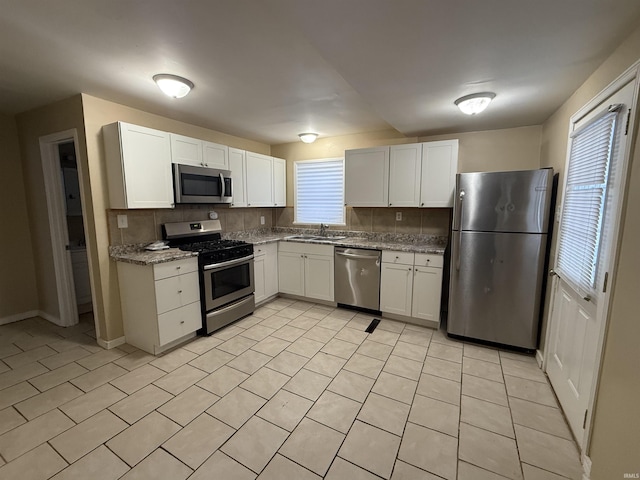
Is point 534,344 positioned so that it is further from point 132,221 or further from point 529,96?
point 132,221

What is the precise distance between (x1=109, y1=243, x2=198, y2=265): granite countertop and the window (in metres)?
2.14

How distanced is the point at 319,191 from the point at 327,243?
1.08 m

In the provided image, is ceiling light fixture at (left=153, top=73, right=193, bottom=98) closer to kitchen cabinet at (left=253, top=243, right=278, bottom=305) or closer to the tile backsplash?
the tile backsplash

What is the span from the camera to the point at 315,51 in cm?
184

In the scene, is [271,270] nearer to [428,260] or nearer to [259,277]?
[259,277]

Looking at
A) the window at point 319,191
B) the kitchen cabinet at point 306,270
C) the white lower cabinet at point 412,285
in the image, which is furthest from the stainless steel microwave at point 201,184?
the white lower cabinet at point 412,285

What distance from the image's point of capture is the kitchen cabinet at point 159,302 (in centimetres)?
263

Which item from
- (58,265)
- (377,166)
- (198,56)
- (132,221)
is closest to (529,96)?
(377,166)

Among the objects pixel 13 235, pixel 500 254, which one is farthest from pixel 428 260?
pixel 13 235

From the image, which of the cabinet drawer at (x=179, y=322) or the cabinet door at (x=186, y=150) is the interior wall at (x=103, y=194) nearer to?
the cabinet door at (x=186, y=150)

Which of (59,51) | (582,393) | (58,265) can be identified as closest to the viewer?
(582,393)

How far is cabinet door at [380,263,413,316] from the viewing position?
132 inches

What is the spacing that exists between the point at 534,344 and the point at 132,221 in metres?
4.25

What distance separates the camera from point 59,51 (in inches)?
71.4
